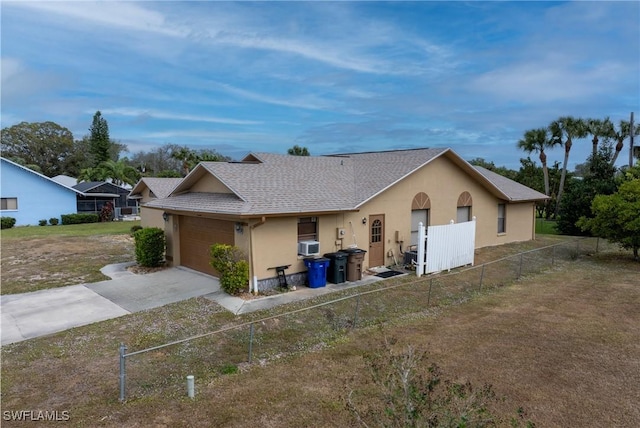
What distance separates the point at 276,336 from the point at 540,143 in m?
40.4

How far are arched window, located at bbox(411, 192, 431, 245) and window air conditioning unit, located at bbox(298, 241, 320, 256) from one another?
5436mm

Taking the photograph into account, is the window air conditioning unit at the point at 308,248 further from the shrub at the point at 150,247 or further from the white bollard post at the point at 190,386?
the white bollard post at the point at 190,386

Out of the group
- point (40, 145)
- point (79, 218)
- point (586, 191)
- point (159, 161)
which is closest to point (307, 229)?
point (586, 191)

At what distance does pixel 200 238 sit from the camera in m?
14.3

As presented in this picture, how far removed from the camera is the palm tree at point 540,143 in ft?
129

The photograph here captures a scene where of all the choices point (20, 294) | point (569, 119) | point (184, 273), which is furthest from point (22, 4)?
point (569, 119)

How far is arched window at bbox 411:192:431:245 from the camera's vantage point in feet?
53.9

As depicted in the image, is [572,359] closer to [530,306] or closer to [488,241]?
[530,306]

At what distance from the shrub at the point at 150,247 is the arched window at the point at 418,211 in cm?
1019

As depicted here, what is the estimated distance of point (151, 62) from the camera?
18.3m

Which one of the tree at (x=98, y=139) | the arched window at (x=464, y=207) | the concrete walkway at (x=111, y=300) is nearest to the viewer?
the concrete walkway at (x=111, y=300)

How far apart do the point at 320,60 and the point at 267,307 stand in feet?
53.2

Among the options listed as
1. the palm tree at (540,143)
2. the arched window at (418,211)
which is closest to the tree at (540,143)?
the palm tree at (540,143)

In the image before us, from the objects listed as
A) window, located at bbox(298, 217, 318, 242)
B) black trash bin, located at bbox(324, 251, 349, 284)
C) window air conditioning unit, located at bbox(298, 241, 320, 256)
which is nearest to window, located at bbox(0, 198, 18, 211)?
window, located at bbox(298, 217, 318, 242)
